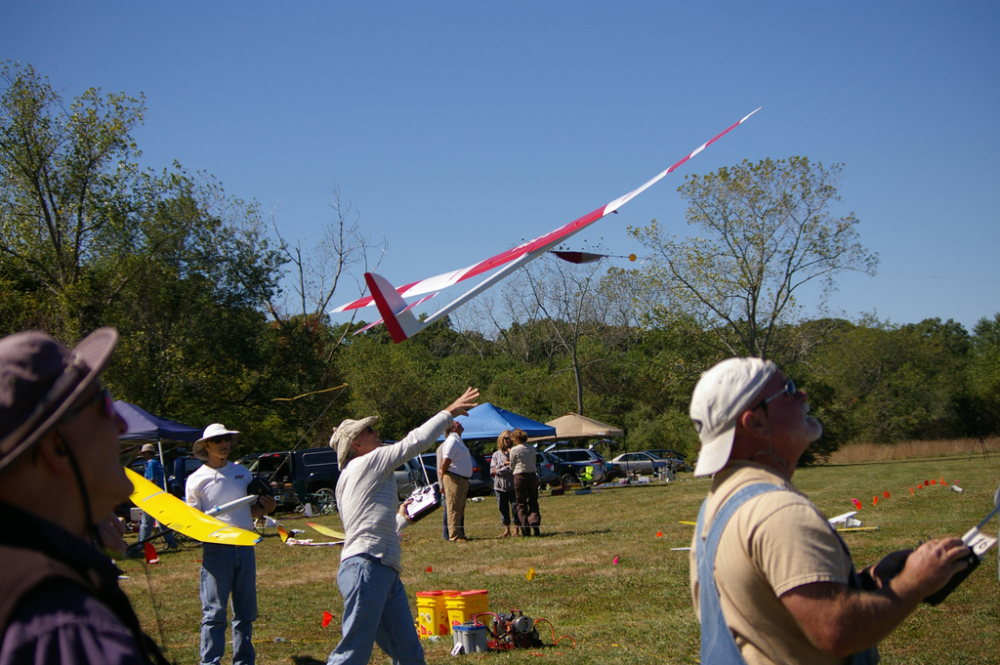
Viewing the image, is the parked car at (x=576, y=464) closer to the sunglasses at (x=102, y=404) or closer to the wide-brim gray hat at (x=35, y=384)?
the sunglasses at (x=102, y=404)

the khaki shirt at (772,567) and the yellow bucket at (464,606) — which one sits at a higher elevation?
the khaki shirt at (772,567)

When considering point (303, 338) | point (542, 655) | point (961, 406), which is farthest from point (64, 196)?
point (961, 406)

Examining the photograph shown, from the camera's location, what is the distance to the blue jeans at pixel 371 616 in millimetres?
4348

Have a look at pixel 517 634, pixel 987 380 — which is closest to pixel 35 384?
pixel 517 634

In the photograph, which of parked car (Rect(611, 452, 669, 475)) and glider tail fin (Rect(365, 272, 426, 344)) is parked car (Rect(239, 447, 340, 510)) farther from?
glider tail fin (Rect(365, 272, 426, 344))

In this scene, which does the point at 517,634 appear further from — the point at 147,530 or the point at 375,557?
the point at 147,530

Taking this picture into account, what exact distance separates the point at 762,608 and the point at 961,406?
2408 inches

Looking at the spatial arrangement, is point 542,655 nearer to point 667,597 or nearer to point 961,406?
point 667,597

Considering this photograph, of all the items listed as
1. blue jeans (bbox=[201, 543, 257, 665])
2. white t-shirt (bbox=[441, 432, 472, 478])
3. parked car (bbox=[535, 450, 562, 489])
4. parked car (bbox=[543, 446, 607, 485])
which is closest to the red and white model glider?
blue jeans (bbox=[201, 543, 257, 665])

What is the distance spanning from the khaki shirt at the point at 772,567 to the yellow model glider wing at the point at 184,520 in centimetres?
302

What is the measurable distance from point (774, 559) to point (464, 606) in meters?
5.33

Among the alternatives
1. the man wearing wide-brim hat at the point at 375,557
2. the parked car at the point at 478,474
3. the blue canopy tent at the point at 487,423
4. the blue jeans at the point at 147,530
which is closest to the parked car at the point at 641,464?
the parked car at the point at 478,474

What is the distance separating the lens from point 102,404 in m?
1.36

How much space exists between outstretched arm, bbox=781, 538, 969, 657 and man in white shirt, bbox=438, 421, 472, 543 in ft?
38.2
